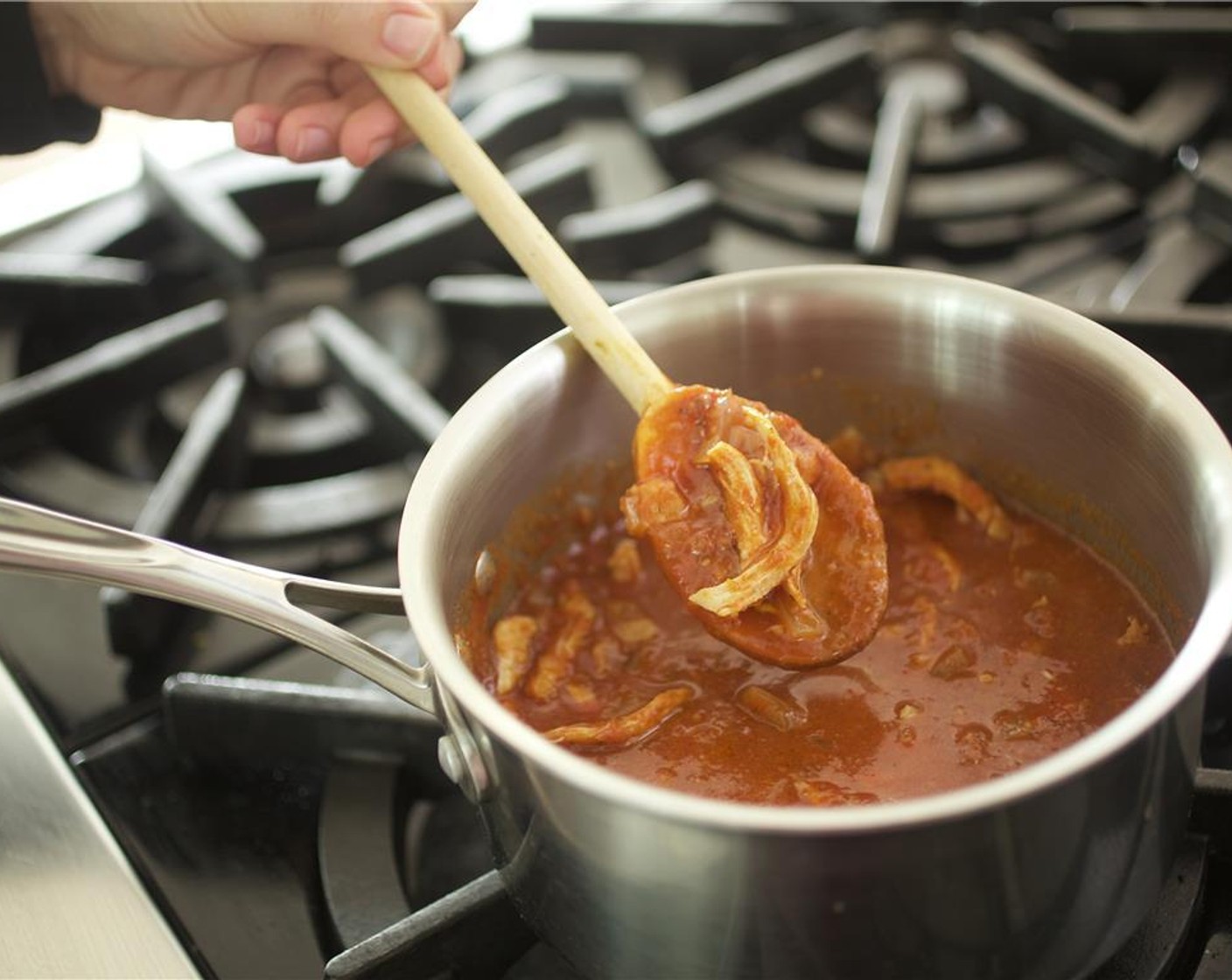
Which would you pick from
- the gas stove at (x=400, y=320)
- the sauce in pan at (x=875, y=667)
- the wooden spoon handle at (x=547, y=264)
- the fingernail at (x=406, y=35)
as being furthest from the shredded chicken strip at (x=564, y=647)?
the fingernail at (x=406, y=35)

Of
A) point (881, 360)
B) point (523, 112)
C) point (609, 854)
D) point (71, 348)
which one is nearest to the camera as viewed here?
point (609, 854)

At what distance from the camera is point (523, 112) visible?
5.54 feet

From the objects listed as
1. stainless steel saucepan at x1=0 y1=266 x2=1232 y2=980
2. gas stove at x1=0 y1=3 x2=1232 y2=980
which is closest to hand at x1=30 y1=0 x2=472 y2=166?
gas stove at x1=0 y1=3 x2=1232 y2=980

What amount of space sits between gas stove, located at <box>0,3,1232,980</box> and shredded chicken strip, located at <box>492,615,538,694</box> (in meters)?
0.08

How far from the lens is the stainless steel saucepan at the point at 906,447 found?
27.4 inches

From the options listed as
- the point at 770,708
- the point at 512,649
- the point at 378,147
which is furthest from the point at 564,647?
the point at 378,147

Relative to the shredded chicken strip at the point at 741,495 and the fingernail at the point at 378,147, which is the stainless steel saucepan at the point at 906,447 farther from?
the fingernail at the point at 378,147

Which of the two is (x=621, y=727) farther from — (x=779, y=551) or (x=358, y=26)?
(x=358, y=26)

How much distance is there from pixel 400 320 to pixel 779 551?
0.67 m

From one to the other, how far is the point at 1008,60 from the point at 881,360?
610 mm

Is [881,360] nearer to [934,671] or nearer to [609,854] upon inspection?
[934,671]

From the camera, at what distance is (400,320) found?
152 centimetres

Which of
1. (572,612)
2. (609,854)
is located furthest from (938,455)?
(609,854)

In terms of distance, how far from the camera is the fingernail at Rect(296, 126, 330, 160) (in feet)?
4.87
